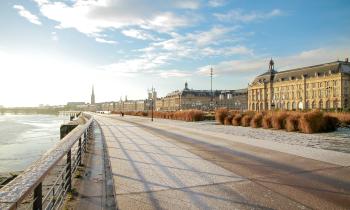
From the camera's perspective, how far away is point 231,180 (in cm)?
782

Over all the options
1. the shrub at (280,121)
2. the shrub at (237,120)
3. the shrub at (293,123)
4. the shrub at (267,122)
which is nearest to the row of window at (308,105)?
the shrub at (237,120)

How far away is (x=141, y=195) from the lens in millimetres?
6469

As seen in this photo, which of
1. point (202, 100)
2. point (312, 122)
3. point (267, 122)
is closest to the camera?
point (312, 122)

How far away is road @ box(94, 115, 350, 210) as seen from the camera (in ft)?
19.6

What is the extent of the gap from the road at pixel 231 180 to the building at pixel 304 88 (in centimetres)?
6578

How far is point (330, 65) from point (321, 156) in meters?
90.5

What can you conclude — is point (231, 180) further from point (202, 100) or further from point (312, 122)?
point (202, 100)

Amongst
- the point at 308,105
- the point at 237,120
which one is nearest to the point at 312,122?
the point at 237,120

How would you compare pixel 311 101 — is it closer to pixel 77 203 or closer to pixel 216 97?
pixel 216 97

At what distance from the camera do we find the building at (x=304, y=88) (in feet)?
289

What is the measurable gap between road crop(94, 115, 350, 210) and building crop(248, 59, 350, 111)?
216ft

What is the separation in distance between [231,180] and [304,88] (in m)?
101

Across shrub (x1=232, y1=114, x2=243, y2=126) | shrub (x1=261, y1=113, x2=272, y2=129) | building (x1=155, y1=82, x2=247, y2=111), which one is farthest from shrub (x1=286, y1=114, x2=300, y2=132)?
building (x1=155, y1=82, x2=247, y2=111)

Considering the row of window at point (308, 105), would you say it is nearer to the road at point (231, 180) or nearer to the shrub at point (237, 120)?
the shrub at point (237, 120)
